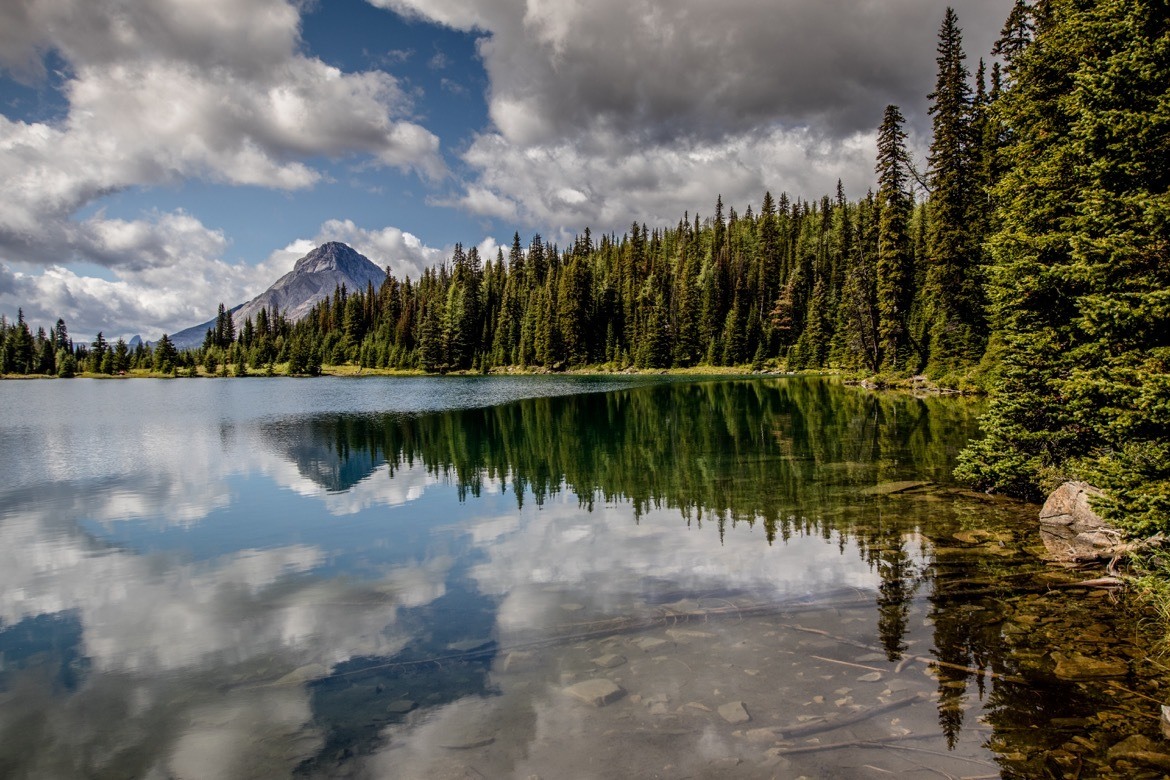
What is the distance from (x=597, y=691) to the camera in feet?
27.4

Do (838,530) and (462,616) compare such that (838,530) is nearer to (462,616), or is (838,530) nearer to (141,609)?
(462,616)

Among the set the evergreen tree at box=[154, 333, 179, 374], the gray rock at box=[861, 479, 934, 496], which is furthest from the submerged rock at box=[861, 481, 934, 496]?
the evergreen tree at box=[154, 333, 179, 374]

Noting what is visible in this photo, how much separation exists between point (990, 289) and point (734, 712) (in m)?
Result: 15.2

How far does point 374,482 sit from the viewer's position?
938 inches

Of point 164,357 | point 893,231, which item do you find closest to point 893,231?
point 893,231

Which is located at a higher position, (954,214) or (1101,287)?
(954,214)

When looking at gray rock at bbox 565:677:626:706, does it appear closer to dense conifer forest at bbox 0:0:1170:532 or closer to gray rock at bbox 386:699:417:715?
gray rock at bbox 386:699:417:715

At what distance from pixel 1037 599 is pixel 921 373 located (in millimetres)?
54263

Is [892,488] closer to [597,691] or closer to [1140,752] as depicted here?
[1140,752]

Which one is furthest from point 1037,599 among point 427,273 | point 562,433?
point 427,273

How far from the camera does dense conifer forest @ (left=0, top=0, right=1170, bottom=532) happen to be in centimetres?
1074

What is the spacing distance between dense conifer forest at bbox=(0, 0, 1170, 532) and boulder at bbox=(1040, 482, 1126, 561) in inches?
49.2

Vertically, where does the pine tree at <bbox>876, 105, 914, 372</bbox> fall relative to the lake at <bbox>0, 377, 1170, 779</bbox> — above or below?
above

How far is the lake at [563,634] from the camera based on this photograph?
7.23 meters
